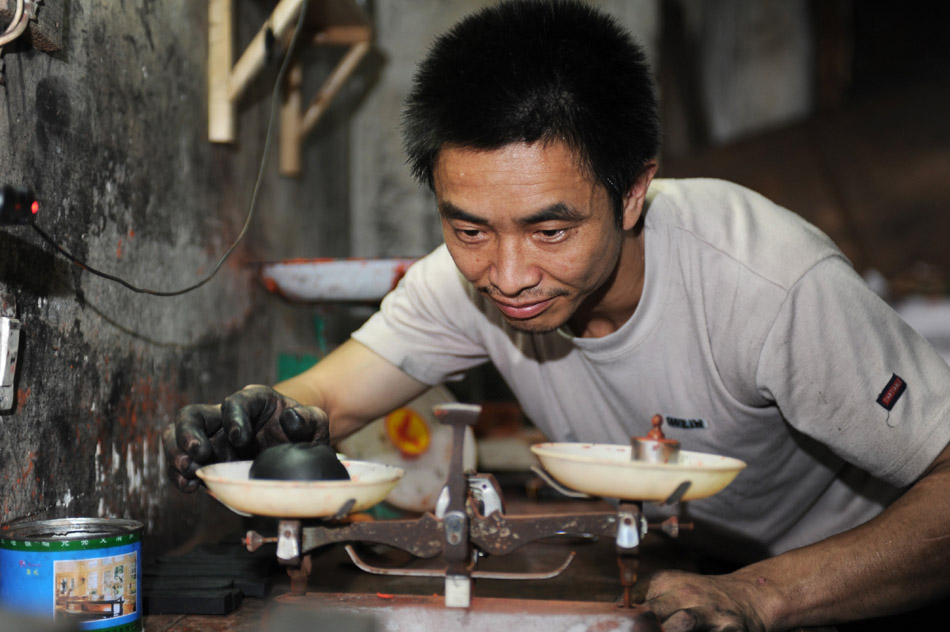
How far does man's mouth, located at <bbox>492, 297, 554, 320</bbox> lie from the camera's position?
4.83ft

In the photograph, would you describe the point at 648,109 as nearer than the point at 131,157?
Yes

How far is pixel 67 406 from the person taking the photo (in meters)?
1.49

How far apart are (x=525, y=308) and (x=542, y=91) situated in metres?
0.37

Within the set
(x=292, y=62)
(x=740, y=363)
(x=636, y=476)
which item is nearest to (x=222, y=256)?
(x=292, y=62)

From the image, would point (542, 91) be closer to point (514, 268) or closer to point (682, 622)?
point (514, 268)

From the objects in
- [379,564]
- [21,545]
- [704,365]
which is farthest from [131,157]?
[704,365]

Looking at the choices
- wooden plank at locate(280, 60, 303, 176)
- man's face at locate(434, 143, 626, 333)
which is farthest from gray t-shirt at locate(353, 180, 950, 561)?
wooden plank at locate(280, 60, 303, 176)

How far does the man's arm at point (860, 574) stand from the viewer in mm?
1328

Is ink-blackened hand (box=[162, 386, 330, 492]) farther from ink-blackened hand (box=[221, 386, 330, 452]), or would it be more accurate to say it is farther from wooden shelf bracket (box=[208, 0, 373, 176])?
wooden shelf bracket (box=[208, 0, 373, 176])

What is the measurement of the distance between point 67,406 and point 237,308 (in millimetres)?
922

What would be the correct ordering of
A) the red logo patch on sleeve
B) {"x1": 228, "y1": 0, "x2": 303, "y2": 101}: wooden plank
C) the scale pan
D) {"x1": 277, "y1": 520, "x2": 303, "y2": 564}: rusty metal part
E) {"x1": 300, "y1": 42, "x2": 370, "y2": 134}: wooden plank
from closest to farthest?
the scale pan, {"x1": 277, "y1": 520, "x2": 303, "y2": 564}: rusty metal part, the red logo patch on sleeve, {"x1": 228, "y1": 0, "x2": 303, "y2": 101}: wooden plank, {"x1": 300, "y1": 42, "x2": 370, "y2": 134}: wooden plank

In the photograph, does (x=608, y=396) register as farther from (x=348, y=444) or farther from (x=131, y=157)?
(x=131, y=157)

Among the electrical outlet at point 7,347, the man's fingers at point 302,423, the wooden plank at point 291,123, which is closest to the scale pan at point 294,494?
the man's fingers at point 302,423

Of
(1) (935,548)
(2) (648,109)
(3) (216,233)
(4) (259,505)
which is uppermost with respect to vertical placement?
(2) (648,109)
